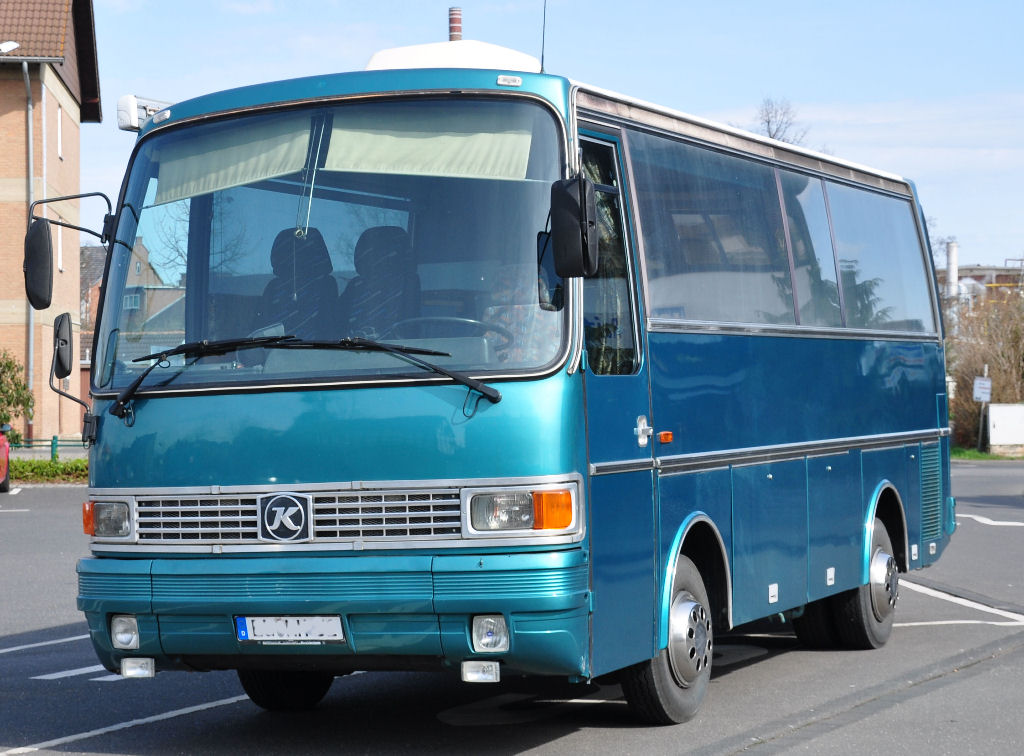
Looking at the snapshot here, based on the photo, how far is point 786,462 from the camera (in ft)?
31.4

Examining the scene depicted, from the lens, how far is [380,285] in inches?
281

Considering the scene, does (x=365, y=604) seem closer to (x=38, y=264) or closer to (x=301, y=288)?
(x=301, y=288)

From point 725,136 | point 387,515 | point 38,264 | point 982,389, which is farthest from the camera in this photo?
point 982,389

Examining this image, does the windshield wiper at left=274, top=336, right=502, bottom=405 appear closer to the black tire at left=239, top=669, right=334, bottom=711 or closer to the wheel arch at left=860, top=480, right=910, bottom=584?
the black tire at left=239, top=669, right=334, bottom=711

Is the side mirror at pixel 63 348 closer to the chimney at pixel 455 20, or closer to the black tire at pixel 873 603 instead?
the chimney at pixel 455 20

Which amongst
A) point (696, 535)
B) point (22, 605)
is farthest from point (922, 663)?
point (22, 605)


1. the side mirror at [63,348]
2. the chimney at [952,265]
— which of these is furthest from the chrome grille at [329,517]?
the chimney at [952,265]

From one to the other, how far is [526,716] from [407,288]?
2.58 meters

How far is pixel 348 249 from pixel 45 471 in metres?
27.6

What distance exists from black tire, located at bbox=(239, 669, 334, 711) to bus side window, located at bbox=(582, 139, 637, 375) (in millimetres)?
2542

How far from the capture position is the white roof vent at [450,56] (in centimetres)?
805

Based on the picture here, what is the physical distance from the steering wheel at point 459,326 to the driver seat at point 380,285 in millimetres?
23

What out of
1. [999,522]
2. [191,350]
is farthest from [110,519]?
[999,522]

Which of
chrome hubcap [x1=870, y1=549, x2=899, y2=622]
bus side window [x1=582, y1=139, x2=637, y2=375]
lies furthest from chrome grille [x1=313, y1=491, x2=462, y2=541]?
chrome hubcap [x1=870, y1=549, x2=899, y2=622]
